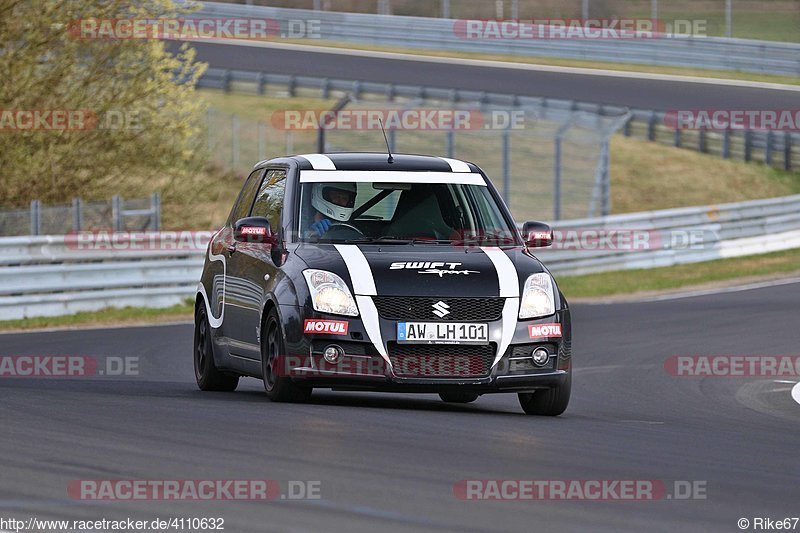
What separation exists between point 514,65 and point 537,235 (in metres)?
36.7

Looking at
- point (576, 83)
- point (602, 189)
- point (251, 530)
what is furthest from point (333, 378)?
point (576, 83)

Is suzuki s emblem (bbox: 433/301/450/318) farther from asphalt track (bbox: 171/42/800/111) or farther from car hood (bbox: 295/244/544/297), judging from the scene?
asphalt track (bbox: 171/42/800/111)

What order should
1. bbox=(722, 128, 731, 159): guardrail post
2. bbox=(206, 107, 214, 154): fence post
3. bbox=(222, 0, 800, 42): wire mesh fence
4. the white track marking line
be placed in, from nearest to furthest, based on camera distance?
1. bbox=(206, 107, 214, 154): fence post
2. bbox=(722, 128, 731, 159): guardrail post
3. the white track marking line
4. bbox=(222, 0, 800, 42): wire mesh fence

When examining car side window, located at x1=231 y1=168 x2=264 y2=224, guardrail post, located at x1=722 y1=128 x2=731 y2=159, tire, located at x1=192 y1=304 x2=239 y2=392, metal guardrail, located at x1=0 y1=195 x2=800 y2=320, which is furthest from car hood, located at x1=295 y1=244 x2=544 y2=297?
guardrail post, located at x1=722 y1=128 x2=731 y2=159

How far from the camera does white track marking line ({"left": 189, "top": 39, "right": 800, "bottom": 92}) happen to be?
43.1 meters

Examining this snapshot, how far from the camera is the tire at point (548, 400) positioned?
34.2 feet

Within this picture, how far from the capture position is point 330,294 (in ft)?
32.8

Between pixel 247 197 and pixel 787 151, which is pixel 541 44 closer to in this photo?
pixel 787 151

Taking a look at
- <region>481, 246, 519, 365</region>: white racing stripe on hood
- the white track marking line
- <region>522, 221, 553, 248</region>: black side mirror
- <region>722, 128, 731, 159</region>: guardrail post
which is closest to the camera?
<region>481, 246, 519, 365</region>: white racing stripe on hood

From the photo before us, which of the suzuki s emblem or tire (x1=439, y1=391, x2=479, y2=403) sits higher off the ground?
the suzuki s emblem

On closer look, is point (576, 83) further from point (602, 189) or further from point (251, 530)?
point (251, 530)

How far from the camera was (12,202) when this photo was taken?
82.0 ft

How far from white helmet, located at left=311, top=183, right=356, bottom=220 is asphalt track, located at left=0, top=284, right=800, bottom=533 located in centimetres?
123

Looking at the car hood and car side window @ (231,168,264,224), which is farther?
car side window @ (231,168,264,224)
